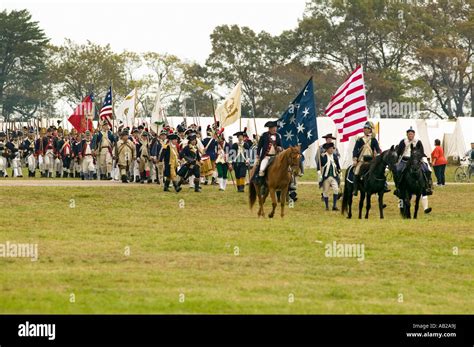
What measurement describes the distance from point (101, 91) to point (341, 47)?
21.4 metres

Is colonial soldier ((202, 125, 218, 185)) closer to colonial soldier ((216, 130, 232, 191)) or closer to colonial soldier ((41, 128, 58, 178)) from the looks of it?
colonial soldier ((216, 130, 232, 191))

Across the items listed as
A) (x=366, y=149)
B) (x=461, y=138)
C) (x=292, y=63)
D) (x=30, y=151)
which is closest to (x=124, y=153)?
(x=30, y=151)

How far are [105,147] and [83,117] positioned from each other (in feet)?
25.6

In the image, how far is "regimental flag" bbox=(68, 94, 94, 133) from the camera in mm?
48094

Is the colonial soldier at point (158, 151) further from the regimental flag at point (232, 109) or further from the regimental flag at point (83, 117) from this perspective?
the regimental flag at point (83, 117)

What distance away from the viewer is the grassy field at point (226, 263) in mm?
13656

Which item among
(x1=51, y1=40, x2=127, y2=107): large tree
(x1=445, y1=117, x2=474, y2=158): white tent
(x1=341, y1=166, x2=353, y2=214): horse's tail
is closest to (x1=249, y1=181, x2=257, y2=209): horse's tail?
(x1=341, y1=166, x2=353, y2=214): horse's tail

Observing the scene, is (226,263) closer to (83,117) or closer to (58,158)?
(58,158)

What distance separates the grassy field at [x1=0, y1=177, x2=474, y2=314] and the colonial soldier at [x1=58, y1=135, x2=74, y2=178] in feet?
56.1

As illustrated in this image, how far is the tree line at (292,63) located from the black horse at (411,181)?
5048 cm

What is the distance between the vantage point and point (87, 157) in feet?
138

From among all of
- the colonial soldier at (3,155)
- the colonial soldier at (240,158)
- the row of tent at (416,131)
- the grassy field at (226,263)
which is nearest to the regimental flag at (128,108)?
the colonial soldier at (3,155)

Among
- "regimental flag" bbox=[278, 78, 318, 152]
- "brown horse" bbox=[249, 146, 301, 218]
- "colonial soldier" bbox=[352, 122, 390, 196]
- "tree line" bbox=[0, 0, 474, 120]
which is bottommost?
"brown horse" bbox=[249, 146, 301, 218]
